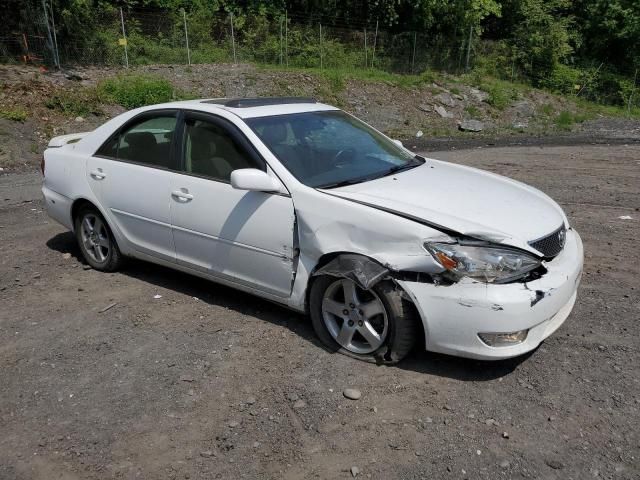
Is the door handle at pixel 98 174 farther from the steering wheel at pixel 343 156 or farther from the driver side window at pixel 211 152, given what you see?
the steering wheel at pixel 343 156

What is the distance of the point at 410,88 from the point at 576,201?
45.3 feet

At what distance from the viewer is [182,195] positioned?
180 inches

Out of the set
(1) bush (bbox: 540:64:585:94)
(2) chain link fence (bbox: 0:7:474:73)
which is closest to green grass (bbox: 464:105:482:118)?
(2) chain link fence (bbox: 0:7:474:73)

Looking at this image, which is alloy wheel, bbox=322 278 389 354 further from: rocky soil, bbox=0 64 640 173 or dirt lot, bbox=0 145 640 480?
rocky soil, bbox=0 64 640 173

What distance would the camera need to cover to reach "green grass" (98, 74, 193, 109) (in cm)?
1561

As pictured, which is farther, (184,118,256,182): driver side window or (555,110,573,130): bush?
(555,110,573,130): bush

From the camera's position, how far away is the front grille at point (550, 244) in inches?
143

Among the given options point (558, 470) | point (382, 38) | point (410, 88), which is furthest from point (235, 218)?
point (382, 38)

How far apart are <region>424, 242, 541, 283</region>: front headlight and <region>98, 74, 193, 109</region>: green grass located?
44.6ft

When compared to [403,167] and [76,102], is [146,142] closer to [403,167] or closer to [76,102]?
[403,167]

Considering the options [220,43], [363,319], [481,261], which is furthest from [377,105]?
[481,261]

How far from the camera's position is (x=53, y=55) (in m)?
17.9

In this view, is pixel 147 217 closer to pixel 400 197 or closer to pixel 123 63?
pixel 400 197

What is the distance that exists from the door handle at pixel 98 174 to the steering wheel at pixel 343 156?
2.11m
